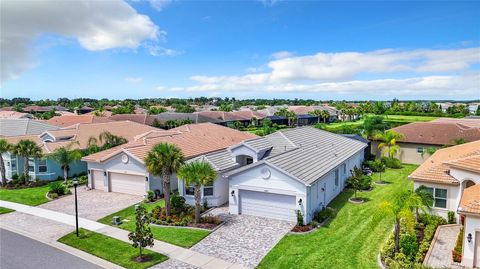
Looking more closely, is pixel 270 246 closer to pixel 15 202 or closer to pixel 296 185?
pixel 296 185

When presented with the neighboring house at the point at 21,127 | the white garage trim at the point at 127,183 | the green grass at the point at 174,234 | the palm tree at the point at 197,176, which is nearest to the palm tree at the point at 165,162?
the palm tree at the point at 197,176

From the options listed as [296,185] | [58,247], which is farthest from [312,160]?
[58,247]

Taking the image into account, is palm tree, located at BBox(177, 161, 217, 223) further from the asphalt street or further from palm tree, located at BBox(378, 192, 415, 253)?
palm tree, located at BBox(378, 192, 415, 253)

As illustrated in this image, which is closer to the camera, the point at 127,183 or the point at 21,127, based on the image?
the point at 127,183

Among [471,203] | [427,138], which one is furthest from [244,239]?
[427,138]

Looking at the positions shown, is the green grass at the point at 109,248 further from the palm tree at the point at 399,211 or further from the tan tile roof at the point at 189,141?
the palm tree at the point at 399,211

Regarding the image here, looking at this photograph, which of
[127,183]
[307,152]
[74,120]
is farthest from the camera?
[74,120]

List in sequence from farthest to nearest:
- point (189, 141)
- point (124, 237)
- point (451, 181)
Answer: point (189, 141)
point (451, 181)
point (124, 237)

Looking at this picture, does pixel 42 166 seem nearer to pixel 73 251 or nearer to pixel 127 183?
pixel 127 183
